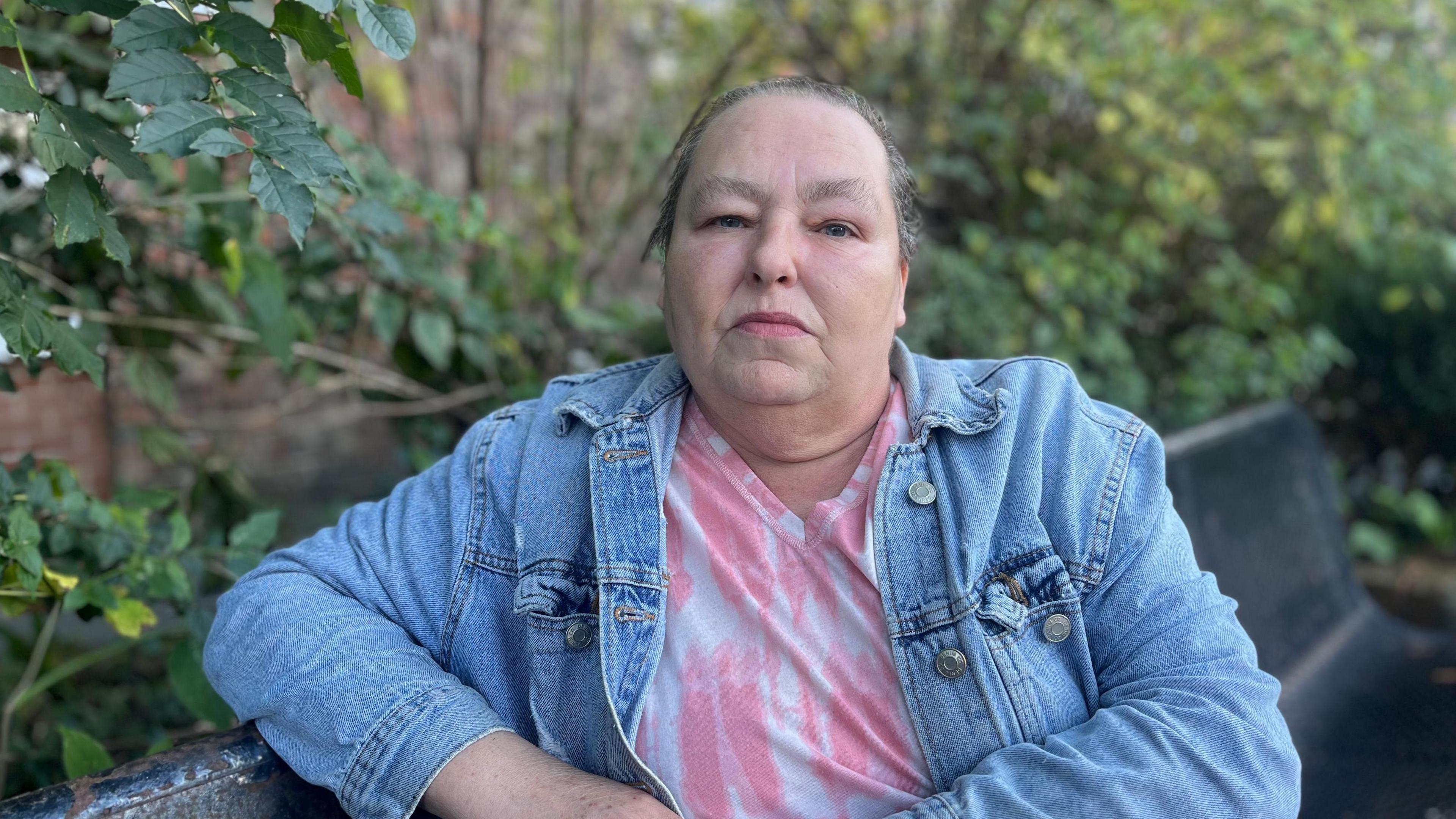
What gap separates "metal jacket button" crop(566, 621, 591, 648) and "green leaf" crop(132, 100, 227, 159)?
2.64 ft

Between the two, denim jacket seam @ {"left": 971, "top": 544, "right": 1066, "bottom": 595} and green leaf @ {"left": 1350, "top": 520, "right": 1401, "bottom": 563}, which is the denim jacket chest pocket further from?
green leaf @ {"left": 1350, "top": 520, "right": 1401, "bottom": 563}

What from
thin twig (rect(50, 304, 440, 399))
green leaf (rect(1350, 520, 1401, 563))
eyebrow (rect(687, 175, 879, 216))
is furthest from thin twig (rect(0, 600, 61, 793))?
green leaf (rect(1350, 520, 1401, 563))

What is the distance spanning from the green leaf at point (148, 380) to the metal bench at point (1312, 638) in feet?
4.57

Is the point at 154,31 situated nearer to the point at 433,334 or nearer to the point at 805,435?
the point at 805,435

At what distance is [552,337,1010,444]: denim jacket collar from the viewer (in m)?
1.64

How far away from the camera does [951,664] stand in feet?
4.89

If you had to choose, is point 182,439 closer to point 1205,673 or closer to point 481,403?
point 481,403

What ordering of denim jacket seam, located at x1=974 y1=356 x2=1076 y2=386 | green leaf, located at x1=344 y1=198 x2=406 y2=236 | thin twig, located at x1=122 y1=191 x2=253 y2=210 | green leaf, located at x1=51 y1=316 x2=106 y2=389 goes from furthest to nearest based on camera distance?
thin twig, located at x1=122 y1=191 x2=253 y2=210 → green leaf, located at x1=344 y1=198 x2=406 y2=236 → denim jacket seam, located at x1=974 y1=356 x2=1076 y2=386 → green leaf, located at x1=51 y1=316 x2=106 y2=389

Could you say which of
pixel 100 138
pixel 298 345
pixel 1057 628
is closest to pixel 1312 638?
pixel 1057 628

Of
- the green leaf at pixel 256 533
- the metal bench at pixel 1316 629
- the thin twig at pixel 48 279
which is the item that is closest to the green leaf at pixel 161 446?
the thin twig at pixel 48 279

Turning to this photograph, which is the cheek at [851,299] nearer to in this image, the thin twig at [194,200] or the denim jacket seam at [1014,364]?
the denim jacket seam at [1014,364]

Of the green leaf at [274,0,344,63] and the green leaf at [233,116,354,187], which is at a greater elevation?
the green leaf at [274,0,344,63]

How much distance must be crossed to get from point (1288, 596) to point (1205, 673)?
83.7 inches

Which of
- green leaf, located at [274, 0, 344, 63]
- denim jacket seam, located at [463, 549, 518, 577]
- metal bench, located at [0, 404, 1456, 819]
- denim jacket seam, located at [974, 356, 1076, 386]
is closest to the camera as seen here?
green leaf, located at [274, 0, 344, 63]
